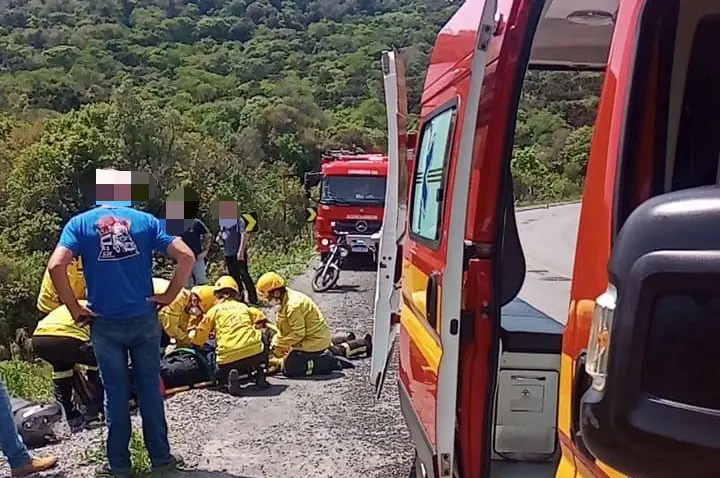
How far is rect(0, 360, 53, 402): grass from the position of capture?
7.64 m

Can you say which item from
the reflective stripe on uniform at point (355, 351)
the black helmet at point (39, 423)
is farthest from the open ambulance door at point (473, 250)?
the reflective stripe on uniform at point (355, 351)

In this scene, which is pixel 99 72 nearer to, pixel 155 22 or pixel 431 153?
pixel 155 22

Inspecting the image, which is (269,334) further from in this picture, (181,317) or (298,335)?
(181,317)

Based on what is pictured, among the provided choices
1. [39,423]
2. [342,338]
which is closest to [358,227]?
[342,338]

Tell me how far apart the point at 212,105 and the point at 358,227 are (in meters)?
51.6

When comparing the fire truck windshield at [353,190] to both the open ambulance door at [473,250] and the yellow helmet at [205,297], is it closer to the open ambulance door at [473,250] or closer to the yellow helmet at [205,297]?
the yellow helmet at [205,297]

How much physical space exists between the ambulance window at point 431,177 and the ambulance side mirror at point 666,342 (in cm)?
232

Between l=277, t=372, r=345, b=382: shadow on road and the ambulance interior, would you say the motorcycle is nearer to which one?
l=277, t=372, r=345, b=382: shadow on road

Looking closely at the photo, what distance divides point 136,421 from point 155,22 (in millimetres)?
99336

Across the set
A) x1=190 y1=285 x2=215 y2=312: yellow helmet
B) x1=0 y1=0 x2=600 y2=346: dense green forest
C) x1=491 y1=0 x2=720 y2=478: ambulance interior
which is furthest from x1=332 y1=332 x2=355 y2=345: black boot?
x1=491 y1=0 x2=720 y2=478: ambulance interior

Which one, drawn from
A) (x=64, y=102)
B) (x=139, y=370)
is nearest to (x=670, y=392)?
(x=139, y=370)

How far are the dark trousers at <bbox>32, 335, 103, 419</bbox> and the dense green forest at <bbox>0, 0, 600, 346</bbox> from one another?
0.98m

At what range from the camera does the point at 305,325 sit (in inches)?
307

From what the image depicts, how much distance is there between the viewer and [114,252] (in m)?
4.85
